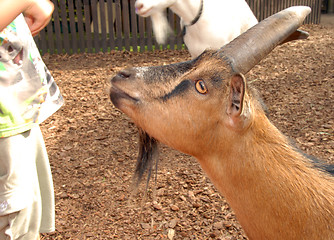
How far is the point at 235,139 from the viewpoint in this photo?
1.96 m

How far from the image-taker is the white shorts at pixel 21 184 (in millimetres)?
2242

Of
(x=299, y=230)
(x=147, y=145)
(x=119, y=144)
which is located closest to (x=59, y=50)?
(x=119, y=144)

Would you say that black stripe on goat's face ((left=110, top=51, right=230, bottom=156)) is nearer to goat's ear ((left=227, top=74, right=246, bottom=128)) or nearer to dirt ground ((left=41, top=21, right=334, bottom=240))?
goat's ear ((left=227, top=74, right=246, bottom=128))

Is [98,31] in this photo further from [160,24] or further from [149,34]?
[160,24]

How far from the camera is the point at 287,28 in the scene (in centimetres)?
224

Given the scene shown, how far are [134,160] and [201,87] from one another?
242cm

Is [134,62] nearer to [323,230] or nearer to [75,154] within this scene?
[75,154]

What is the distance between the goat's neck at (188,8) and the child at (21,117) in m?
2.99

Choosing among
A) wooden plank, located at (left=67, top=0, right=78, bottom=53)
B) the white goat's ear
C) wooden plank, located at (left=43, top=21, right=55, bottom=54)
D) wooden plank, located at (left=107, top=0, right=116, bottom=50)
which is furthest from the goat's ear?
wooden plank, located at (left=43, top=21, right=55, bottom=54)

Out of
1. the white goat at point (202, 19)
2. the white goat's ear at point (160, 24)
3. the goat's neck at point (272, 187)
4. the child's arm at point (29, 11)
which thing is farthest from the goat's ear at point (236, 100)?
the white goat's ear at point (160, 24)

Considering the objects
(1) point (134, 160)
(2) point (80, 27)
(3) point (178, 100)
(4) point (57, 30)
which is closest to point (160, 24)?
(1) point (134, 160)

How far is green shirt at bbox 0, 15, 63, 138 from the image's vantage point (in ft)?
7.23

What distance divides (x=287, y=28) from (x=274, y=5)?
978 centimetres

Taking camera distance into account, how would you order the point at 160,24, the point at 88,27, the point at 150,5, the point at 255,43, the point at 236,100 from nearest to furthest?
the point at 236,100 < the point at 255,43 < the point at 150,5 < the point at 160,24 < the point at 88,27
